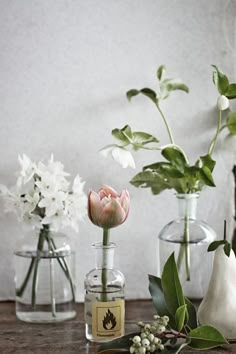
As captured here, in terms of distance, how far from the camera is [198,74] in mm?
1550

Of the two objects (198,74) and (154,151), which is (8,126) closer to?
(154,151)

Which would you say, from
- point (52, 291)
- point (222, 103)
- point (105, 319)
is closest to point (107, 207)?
point (105, 319)

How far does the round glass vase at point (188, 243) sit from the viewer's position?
143 centimetres

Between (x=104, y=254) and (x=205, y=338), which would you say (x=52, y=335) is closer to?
(x=104, y=254)

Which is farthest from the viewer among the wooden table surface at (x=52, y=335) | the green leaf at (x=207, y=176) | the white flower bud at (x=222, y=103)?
the white flower bud at (x=222, y=103)

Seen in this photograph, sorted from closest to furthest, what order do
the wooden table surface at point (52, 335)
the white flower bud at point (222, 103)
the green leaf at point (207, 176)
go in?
the wooden table surface at point (52, 335)
the green leaf at point (207, 176)
the white flower bud at point (222, 103)

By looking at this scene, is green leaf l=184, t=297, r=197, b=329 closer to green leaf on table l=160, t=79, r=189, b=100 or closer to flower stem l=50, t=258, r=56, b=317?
flower stem l=50, t=258, r=56, b=317

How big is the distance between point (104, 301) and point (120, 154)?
0.34m

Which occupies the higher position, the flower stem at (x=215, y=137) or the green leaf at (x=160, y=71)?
the green leaf at (x=160, y=71)

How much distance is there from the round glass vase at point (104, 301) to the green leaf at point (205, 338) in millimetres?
166

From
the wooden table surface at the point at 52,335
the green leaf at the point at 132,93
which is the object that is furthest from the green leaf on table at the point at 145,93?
the wooden table surface at the point at 52,335

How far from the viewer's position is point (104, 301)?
4.05ft

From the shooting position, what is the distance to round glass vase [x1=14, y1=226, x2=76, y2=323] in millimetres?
1410

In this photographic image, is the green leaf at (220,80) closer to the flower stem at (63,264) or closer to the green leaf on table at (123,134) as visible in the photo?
the green leaf on table at (123,134)
